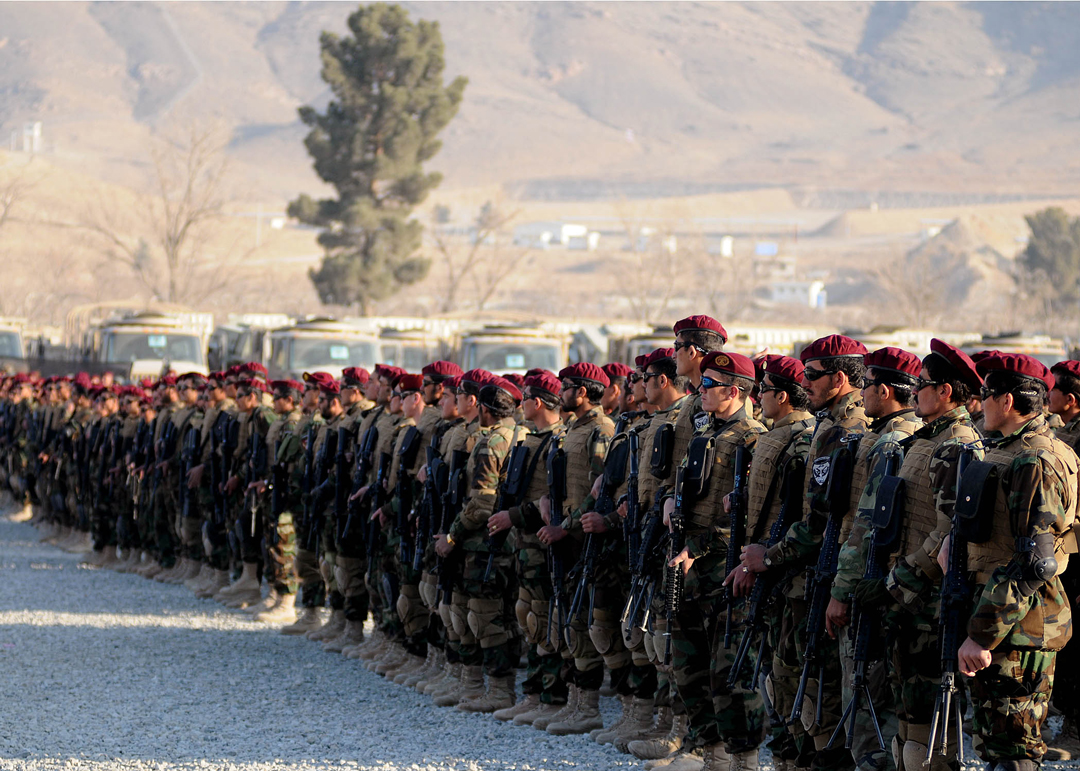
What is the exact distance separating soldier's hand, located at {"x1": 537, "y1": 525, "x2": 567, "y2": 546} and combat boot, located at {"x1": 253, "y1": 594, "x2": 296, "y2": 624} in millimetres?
4433

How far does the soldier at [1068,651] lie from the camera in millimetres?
6477

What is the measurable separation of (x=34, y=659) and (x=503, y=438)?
12.4 ft

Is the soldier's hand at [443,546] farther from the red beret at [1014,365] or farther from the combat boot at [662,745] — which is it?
the red beret at [1014,365]

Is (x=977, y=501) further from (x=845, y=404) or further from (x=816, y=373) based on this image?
(x=816, y=373)

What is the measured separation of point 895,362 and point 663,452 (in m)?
1.47

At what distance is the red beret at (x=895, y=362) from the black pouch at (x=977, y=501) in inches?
29.7

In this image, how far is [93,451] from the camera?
1533 centimetres

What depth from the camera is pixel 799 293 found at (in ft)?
309

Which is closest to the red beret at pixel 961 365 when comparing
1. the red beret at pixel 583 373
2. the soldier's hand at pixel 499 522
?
the red beret at pixel 583 373

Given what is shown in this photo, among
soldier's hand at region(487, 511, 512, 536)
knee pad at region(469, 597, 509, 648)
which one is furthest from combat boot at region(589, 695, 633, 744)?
soldier's hand at region(487, 511, 512, 536)

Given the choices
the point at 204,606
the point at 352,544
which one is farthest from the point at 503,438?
the point at 204,606

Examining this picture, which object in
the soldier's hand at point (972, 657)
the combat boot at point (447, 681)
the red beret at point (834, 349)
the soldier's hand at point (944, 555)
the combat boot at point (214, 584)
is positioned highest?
the red beret at point (834, 349)

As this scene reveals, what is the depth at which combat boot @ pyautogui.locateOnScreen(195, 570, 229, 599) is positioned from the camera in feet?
40.1

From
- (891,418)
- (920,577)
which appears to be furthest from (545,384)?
(920,577)
